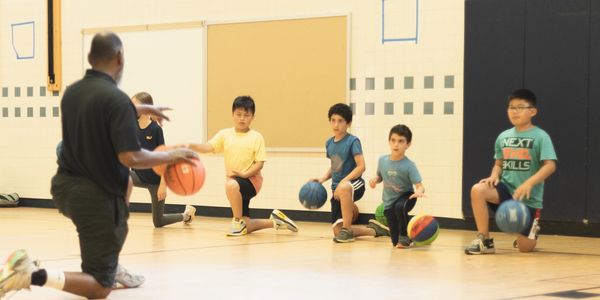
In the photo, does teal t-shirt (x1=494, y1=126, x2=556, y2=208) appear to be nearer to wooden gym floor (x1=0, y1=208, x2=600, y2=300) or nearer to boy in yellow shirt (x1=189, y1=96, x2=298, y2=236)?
wooden gym floor (x1=0, y1=208, x2=600, y2=300)

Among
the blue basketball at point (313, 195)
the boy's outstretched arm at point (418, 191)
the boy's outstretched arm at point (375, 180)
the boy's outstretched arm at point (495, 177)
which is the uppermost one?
the boy's outstretched arm at point (495, 177)

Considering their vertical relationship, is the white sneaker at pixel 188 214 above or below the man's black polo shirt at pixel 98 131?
below

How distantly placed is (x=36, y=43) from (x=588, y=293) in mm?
10178

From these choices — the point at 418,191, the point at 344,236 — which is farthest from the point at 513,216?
the point at 344,236

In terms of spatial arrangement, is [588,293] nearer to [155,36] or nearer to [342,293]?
[342,293]

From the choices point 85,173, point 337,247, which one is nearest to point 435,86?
point 337,247

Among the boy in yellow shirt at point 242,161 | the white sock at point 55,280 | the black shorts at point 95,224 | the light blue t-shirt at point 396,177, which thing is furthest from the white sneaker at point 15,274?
A: the boy in yellow shirt at point 242,161

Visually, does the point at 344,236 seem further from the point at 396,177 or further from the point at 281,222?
the point at 281,222

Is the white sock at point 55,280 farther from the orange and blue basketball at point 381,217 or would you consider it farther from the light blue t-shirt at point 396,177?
the orange and blue basketball at point 381,217

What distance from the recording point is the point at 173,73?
488 inches

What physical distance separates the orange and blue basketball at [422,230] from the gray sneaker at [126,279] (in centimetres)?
306

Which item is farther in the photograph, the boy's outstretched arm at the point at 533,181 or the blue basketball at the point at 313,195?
the blue basketball at the point at 313,195

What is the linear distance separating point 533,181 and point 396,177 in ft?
4.28

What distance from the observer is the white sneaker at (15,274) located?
16.1 feet
